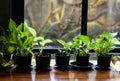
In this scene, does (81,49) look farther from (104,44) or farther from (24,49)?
(24,49)

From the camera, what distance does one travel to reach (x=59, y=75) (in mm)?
1785

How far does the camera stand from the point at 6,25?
206cm

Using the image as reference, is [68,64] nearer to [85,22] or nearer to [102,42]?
[102,42]

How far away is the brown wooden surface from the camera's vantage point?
1.69 meters

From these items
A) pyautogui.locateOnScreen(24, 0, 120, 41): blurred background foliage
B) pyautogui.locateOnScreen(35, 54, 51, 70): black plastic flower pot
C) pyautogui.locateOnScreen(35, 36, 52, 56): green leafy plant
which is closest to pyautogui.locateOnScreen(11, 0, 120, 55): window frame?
pyautogui.locateOnScreen(24, 0, 120, 41): blurred background foliage

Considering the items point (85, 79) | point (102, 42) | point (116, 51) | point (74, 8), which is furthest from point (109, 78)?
point (74, 8)

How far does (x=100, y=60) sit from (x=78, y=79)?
364 mm

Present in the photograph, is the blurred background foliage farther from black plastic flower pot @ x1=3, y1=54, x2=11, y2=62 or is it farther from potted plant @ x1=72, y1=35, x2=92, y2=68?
black plastic flower pot @ x1=3, y1=54, x2=11, y2=62

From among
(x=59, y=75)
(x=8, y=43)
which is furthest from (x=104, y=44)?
(x=8, y=43)

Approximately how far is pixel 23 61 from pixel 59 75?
0.31 metres

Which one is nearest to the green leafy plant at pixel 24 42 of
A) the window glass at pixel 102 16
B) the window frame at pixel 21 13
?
the window frame at pixel 21 13

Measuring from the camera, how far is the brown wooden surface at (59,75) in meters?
1.69

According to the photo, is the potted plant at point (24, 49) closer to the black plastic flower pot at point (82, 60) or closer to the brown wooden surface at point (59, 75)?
the brown wooden surface at point (59, 75)

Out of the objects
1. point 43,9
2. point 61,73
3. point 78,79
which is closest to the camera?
point 78,79
